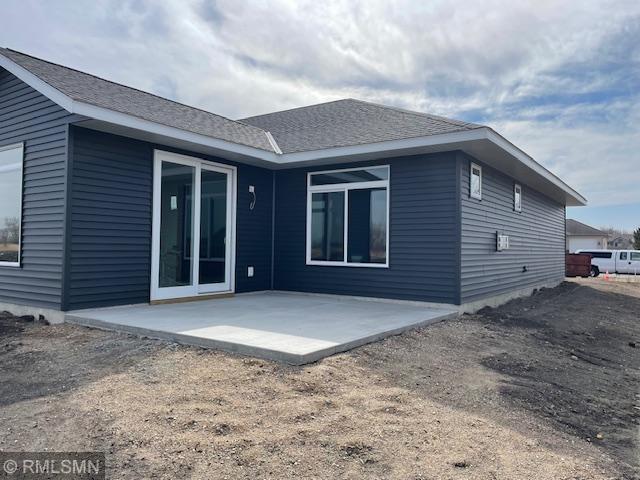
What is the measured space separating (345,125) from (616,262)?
1977 cm

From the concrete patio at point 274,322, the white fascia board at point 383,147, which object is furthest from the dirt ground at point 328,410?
the white fascia board at point 383,147

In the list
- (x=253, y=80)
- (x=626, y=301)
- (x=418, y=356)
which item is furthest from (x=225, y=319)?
(x=626, y=301)

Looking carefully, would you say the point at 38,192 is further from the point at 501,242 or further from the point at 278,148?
the point at 501,242

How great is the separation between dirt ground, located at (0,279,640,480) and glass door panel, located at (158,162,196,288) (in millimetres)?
2011

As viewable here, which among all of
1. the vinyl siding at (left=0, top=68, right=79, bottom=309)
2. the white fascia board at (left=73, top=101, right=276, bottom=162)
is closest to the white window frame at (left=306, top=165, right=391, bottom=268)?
the white fascia board at (left=73, top=101, right=276, bottom=162)

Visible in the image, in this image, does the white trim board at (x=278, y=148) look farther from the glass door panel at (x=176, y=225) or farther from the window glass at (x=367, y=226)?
the window glass at (x=367, y=226)

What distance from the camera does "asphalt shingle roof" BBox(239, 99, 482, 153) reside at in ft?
23.4

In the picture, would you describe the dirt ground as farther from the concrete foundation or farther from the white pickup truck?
the white pickup truck

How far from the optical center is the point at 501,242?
8.66m

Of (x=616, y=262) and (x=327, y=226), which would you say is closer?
(x=327, y=226)

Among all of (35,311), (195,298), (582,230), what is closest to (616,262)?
(582,230)

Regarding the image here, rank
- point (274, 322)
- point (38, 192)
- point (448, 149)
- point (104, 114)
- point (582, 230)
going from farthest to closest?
point (582, 230) → point (448, 149) → point (38, 192) → point (104, 114) → point (274, 322)

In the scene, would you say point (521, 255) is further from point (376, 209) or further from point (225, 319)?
point (225, 319)

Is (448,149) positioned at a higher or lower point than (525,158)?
lower
